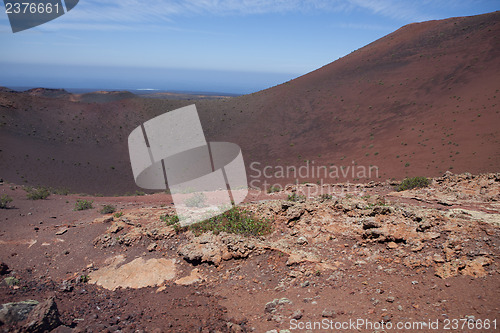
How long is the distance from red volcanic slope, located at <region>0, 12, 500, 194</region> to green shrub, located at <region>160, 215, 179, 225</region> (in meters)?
11.6

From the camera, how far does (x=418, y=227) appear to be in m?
4.94

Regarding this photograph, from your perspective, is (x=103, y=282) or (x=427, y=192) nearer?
(x=103, y=282)

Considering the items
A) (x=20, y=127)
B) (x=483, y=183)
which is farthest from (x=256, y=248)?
(x=20, y=127)

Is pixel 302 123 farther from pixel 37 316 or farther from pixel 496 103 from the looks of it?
pixel 37 316

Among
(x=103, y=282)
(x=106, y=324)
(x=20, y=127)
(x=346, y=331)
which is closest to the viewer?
(x=346, y=331)

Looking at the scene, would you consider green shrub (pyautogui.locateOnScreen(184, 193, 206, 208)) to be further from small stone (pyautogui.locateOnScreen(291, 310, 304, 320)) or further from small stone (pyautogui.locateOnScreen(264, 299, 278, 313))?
small stone (pyautogui.locateOnScreen(291, 310, 304, 320))

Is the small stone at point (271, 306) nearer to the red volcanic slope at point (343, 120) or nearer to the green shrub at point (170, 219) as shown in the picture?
the green shrub at point (170, 219)

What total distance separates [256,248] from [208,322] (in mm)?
1754

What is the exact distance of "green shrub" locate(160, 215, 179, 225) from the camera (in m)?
6.33

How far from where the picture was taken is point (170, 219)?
A: 21.5ft

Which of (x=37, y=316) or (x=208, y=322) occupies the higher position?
(x=37, y=316)

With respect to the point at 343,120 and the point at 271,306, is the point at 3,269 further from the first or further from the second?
the point at 343,120

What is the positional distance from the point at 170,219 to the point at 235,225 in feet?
5.80
